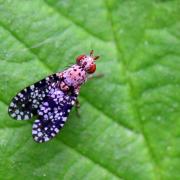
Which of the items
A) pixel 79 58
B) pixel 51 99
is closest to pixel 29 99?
pixel 51 99

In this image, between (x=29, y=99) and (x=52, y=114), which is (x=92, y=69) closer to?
(x=52, y=114)

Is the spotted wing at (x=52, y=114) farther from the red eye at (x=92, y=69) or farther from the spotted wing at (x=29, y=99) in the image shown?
the red eye at (x=92, y=69)

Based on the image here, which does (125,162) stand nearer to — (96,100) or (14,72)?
(96,100)

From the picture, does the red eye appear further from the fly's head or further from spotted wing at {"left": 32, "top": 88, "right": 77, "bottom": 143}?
Result: spotted wing at {"left": 32, "top": 88, "right": 77, "bottom": 143}

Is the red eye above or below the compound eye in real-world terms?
below

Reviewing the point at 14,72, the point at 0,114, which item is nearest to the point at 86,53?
the point at 14,72

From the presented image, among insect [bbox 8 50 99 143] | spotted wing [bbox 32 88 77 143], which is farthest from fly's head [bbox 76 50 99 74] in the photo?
spotted wing [bbox 32 88 77 143]
